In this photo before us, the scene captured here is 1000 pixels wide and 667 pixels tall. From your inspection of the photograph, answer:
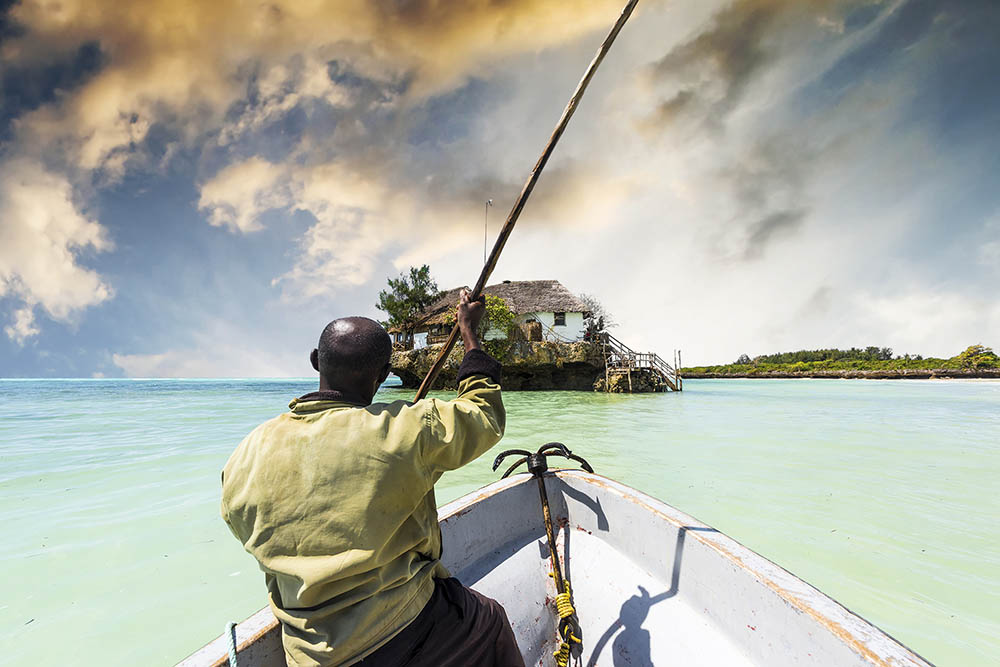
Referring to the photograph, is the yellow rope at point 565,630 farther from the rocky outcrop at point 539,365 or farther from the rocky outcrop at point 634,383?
the rocky outcrop at point 634,383

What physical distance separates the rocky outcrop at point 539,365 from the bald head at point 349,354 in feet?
70.9

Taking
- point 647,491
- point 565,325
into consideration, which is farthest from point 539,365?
point 647,491

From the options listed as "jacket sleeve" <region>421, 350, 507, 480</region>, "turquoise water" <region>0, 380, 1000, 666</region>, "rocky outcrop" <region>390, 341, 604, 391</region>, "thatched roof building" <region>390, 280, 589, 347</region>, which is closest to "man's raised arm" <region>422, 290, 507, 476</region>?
"jacket sleeve" <region>421, 350, 507, 480</region>

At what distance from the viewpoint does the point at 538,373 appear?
83.9ft

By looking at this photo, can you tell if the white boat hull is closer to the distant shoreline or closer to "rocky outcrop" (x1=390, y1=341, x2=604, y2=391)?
"rocky outcrop" (x1=390, y1=341, x2=604, y2=391)

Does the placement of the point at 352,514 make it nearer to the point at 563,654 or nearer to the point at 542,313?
the point at 563,654

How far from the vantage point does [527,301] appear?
28312 mm

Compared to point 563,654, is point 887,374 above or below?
above

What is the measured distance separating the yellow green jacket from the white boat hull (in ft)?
1.63

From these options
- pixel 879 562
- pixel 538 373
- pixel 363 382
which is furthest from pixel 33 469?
pixel 538 373

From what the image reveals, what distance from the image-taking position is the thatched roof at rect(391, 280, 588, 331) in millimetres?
27239

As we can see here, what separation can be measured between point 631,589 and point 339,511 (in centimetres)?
195

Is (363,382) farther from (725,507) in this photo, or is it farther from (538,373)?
(538,373)

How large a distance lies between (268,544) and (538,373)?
24720mm
